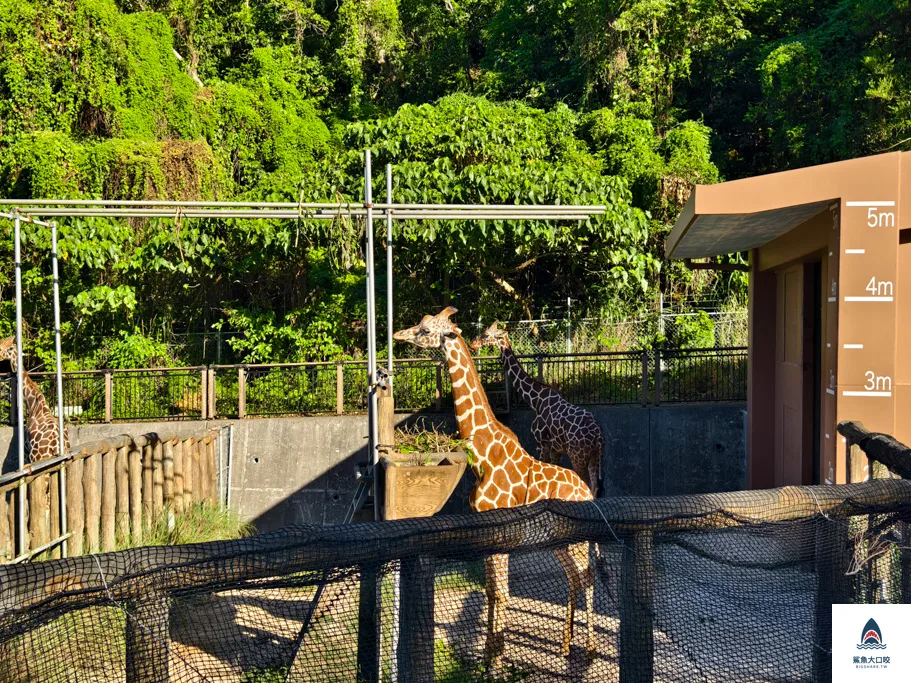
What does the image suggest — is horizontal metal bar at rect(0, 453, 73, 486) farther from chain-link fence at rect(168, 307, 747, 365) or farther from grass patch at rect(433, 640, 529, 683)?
chain-link fence at rect(168, 307, 747, 365)

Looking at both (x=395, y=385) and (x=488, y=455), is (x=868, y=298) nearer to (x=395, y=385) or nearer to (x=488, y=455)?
(x=488, y=455)

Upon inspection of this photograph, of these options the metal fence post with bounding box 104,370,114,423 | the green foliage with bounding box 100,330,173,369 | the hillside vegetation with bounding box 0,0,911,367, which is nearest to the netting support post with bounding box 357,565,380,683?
the metal fence post with bounding box 104,370,114,423

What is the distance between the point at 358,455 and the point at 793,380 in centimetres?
666

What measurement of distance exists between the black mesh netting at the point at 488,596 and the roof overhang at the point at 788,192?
344 centimetres

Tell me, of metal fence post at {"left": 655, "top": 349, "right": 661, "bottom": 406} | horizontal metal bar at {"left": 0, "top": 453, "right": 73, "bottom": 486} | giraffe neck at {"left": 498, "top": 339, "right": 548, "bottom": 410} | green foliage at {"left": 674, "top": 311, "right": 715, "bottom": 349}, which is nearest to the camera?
horizontal metal bar at {"left": 0, "top": 453, "right": 73, "bottom": 486}

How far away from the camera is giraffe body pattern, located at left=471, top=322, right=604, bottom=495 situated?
34.7ft

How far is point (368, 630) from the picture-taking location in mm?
2990

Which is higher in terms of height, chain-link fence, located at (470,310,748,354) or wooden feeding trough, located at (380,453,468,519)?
chain-link fence, located at (470,310,748,354)

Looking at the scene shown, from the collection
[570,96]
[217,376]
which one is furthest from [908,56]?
[217,376]

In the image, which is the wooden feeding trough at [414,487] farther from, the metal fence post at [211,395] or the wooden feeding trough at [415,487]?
the metal fence post at [211,395]

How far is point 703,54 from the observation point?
73.0 feet

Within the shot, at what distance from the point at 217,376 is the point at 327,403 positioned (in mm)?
2154

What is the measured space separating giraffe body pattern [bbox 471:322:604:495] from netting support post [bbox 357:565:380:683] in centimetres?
775

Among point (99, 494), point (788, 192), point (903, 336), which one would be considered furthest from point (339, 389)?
point (903, 336)
